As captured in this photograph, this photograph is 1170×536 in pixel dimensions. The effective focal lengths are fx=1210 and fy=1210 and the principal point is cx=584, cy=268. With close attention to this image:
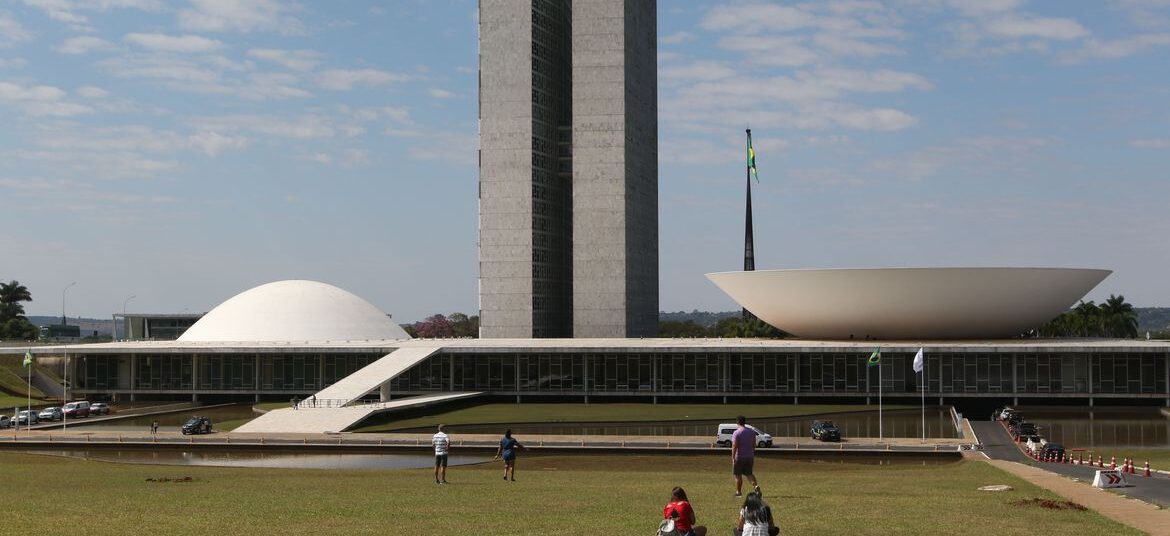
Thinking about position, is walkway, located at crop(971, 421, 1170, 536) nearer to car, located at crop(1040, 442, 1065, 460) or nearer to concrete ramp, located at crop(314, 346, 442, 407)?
car, located at crop(1040, 442, 1065, 460)

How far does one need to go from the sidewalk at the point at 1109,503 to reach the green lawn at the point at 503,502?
524 mm

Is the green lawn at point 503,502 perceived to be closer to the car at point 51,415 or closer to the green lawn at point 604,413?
the green lawn at point 604,413

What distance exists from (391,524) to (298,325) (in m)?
88.8

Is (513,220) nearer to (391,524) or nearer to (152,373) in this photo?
(152,373)

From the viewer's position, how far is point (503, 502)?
27.1m

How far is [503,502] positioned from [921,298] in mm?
63424

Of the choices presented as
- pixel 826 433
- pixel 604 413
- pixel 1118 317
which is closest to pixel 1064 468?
pixel 826 433

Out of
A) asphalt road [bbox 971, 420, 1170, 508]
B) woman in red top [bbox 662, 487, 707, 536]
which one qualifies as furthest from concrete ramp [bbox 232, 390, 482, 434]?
woman in red top [bbox 662, 487, 707, 536]

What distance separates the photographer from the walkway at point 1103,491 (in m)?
23.8

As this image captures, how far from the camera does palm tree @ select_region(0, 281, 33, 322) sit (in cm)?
18200

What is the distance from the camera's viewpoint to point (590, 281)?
119688 mm

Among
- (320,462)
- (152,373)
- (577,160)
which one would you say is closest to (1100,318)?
(577,160)

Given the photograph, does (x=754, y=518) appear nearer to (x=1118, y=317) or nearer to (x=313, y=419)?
(x=313, y=419)

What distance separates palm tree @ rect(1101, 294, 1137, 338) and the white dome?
3779 inches
